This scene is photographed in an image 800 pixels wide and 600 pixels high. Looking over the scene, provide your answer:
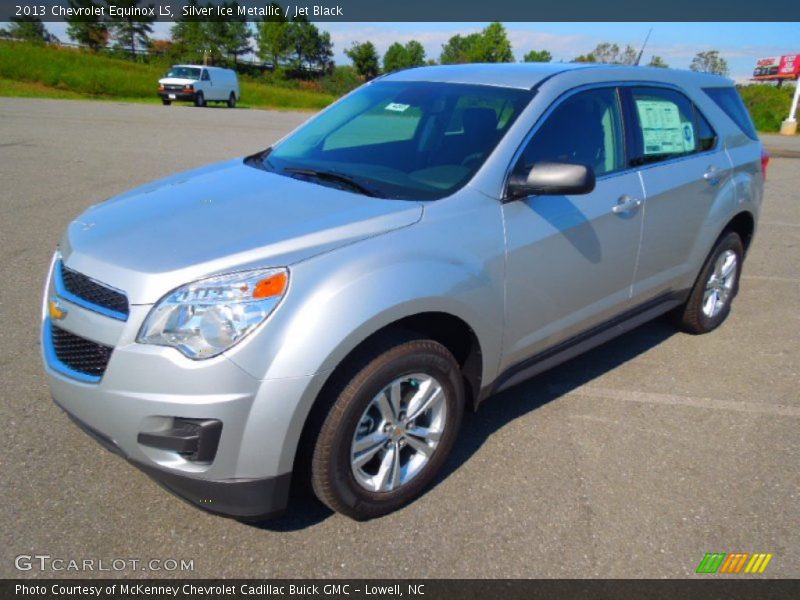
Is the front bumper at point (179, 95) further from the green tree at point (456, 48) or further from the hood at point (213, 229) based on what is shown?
the green tree at point (456, 48)

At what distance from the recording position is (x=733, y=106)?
480cm

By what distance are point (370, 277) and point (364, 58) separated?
77.7m

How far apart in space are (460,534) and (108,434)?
1419 mm

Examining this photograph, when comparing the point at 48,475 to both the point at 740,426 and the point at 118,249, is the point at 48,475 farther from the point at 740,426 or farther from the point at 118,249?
the point at 740,426

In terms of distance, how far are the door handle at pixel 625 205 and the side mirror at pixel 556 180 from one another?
25.9 inches

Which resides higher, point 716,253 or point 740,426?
point 716,253

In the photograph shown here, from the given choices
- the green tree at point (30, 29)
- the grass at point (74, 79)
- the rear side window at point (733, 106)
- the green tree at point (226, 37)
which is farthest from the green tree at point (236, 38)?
the rear side window at point (733, 106)

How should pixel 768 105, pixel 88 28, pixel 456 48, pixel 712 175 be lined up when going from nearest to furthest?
pixel 712 175 < pixel 768 105 < pixel 88 28 < pixel 456 48

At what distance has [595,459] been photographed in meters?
3.23

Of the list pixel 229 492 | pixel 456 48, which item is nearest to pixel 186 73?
pixel 229 492

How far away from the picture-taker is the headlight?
7.27 feet

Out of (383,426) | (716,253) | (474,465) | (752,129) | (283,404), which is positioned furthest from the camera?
(752,129)

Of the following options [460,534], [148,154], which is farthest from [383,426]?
[148,154]
